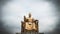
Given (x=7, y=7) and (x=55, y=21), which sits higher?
(x=7, y=7)

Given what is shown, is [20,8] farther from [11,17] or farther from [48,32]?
[48,32]

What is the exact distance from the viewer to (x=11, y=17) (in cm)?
750

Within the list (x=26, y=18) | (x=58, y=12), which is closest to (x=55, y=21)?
(x=58, y=12)

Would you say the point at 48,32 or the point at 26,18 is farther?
the point at 48,32

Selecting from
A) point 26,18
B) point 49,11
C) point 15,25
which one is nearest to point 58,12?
point 49,11

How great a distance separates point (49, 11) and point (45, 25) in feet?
2.43

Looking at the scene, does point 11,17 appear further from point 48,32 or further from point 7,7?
point 48,32

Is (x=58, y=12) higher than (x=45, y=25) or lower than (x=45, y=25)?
higher

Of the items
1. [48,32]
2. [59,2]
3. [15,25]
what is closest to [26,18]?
[15,25]

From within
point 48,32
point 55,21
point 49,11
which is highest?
point 49,11

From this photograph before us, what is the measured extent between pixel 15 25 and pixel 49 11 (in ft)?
6.00

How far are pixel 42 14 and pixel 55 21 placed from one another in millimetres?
733

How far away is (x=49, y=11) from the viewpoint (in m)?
7.59

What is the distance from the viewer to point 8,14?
7559 mm
